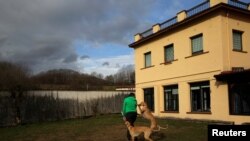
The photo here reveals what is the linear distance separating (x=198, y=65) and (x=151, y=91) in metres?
7.23

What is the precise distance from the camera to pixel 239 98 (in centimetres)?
1878

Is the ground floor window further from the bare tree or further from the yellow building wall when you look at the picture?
the bare tree

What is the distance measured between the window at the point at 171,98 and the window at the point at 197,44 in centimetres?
349

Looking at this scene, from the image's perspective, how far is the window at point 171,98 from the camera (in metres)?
24.5

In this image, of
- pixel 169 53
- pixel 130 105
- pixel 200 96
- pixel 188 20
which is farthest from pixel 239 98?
pixel 130 105

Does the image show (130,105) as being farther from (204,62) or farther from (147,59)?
(147,59)

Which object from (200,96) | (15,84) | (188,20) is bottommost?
(200,96)

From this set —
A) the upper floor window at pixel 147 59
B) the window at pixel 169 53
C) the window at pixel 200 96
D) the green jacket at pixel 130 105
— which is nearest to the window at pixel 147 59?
the upper floor window at pixel 147 59

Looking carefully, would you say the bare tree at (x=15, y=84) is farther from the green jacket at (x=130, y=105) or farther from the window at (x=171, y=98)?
the green jacket at (x=130, y=105)

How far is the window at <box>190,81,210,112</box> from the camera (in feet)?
69.2

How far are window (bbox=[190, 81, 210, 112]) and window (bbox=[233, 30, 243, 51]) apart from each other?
2.89m

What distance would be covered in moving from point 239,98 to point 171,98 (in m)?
7.11

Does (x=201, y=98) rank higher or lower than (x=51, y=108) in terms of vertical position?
higher

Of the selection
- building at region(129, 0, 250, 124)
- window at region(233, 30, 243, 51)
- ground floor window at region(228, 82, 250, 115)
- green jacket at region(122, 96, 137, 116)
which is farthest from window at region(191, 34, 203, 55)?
green jacket at region(122, 96, 137, 116)
